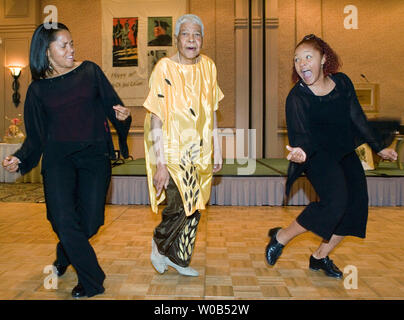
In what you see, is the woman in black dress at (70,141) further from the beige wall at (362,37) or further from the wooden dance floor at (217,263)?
the beige wall at (362,37)

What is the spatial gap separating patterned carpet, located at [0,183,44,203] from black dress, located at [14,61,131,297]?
387cm

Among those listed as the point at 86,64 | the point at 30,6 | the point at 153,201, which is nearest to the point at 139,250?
the point at 153,201

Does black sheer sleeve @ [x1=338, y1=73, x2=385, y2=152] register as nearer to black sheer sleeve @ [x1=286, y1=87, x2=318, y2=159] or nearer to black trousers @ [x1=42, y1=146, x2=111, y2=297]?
black sheer sleeve @ [x1=286, y1=87, x2=318, y2=159]

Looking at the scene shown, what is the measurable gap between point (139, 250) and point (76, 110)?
151 cm

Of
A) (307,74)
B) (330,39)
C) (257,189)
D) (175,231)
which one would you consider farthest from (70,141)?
(330,39)

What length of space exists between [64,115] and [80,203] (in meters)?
0.49

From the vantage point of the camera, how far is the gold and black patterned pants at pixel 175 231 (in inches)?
96.0

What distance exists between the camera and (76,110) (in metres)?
2.13

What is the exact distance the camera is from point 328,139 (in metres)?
2.33

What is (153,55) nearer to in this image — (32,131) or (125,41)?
(125,41)

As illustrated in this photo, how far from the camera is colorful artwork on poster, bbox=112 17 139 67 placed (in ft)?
29.9

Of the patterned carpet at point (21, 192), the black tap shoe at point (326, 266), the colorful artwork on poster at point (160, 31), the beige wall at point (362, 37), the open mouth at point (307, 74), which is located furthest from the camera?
the colorful artwork on poster at point (160, 31)

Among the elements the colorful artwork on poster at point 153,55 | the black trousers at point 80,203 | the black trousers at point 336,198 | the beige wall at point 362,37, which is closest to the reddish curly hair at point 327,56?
the black trousers at point 336,198
